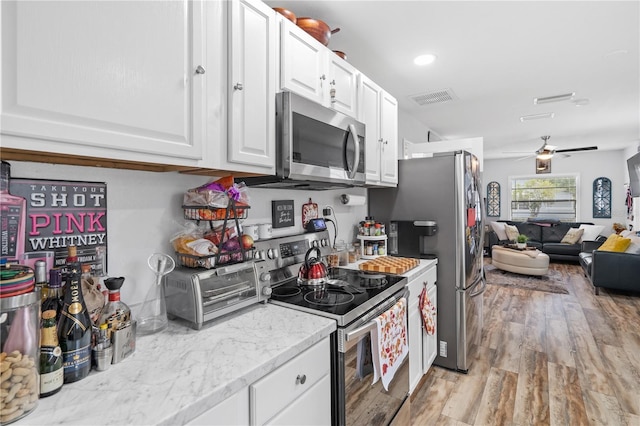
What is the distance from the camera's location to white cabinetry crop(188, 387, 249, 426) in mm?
794

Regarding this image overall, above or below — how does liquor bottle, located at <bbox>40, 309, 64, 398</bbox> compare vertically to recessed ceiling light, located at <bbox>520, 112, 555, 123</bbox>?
below

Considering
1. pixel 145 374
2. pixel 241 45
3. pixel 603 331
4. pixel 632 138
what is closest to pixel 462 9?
pixel 241 45

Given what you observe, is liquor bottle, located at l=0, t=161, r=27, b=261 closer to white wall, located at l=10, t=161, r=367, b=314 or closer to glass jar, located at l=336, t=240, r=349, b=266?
white wall, located at l=10, t=161, r=367, b=314

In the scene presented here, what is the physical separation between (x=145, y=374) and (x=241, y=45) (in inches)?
46.0

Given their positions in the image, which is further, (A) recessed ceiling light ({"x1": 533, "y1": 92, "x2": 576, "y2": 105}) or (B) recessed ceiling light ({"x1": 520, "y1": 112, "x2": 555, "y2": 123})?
(B) recessed ceiling light ({"x1": 520, "y1": 112, "x2": 555, "y2": 123})

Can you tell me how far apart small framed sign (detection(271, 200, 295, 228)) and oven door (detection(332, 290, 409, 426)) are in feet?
2.49

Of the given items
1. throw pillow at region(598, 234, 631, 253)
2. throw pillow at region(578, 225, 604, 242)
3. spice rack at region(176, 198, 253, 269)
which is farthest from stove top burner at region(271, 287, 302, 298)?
throw pillow at region(578, 225, 604, 242)

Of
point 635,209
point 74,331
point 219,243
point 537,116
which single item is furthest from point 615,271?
point 74,331

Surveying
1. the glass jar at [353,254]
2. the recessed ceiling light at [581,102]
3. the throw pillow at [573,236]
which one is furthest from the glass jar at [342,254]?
the throw pillow at [573,236]

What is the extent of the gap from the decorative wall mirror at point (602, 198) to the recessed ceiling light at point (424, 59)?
293 inches

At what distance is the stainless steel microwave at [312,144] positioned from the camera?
142 cm

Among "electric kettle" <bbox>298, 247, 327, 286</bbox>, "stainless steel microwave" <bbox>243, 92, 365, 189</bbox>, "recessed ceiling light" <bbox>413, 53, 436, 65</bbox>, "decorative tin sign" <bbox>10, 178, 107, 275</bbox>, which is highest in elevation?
"recessed ceiling light" <bbox>413, 53, 436, 65</bbox>

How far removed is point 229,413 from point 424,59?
2.61 m

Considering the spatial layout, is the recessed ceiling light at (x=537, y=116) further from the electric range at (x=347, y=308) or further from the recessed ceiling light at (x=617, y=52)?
the electric range at (x=347, y=308)
